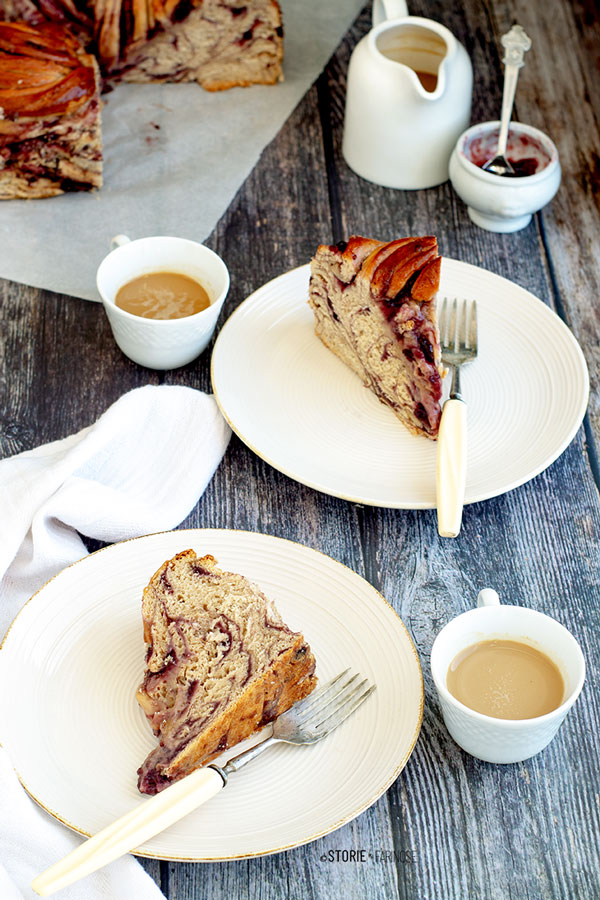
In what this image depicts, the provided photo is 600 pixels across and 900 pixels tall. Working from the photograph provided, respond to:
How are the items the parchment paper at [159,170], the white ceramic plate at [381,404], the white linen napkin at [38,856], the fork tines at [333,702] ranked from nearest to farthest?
the white linen napkin at [38,856] → the fork tines at [333,702] → the white ceramic plate at [381,404] → the parchment paper at [159,170]

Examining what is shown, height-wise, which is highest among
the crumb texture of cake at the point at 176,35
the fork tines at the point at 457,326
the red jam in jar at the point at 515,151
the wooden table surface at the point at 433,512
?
the crumb texture of cake at the point at 176,35

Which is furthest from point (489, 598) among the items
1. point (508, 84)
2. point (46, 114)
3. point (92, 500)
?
point (46, 114)

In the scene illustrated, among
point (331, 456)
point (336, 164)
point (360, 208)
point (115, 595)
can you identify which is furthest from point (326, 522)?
point (336, 164)

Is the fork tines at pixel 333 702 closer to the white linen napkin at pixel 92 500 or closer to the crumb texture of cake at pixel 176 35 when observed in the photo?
the white linen napkin at pixel 92 500

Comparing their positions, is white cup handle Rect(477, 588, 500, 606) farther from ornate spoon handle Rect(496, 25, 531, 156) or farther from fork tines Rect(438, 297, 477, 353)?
ornate spoon handle Rect(496, 25, 531, 156)

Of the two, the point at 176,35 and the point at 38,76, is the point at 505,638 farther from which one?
the point at 176,35

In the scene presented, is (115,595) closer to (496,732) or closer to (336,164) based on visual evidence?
(496,732)

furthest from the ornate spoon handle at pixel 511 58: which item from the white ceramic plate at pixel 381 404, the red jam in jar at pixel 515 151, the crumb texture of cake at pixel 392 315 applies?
the crumb texture of cake at pixel 392 315
